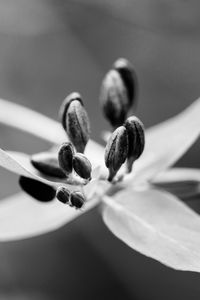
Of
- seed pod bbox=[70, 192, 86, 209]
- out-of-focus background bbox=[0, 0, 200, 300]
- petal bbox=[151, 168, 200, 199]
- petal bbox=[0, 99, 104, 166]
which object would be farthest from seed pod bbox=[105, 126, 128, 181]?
out-of-focus background bbox=[0, 0, 200, 300]

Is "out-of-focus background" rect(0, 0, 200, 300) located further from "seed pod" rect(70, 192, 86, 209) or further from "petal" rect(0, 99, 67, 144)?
"seed pod" rect(70, 192, 86, 209)

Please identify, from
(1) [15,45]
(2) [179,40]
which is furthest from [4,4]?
(2) [179,40]

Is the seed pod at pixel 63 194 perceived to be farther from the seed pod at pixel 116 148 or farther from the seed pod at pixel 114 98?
the seed pod at pixel 114 98

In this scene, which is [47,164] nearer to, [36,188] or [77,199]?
[36,188]

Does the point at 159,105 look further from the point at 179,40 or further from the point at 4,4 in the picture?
the point at 4,4

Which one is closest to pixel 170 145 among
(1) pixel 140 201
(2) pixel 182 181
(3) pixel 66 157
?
(2) pixel 182 181

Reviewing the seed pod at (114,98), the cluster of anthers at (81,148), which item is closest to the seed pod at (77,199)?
the cluster of anthers at (81,148)
